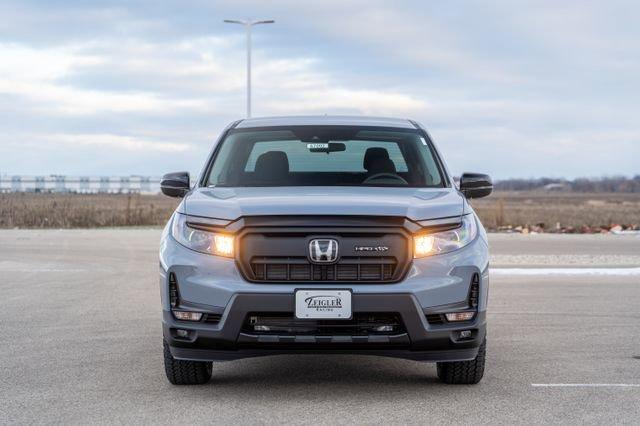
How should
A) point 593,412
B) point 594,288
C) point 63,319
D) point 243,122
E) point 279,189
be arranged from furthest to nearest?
point 594,288 < point 63,319 < point 243,122 < point 279,189 < point 593,412

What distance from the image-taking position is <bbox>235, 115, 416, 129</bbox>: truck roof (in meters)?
8.57

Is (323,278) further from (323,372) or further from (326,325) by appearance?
(323,372)

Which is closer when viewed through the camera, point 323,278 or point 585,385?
point 323,278

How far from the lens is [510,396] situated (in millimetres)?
6871

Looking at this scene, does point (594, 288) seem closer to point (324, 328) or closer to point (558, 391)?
point (558, 391)

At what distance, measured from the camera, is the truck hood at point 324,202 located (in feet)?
21.9

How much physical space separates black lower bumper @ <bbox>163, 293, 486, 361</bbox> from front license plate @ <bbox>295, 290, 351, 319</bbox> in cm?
5

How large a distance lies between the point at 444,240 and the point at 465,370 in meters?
0.99

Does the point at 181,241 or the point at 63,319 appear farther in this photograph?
the point at 63,319

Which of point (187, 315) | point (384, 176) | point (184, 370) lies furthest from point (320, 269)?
point (384, 176)

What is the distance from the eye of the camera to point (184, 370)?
7117mm

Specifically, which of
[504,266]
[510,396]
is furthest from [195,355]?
[504,266]

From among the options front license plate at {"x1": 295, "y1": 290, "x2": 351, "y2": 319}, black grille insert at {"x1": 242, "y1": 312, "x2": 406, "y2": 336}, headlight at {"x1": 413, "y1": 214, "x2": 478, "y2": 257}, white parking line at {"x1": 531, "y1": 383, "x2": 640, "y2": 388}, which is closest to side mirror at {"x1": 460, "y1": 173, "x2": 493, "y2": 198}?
headlight at {"x1": 413, "y1": 214, "x2": 478, "y2": 257}

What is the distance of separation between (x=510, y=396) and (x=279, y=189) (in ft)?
6.79
